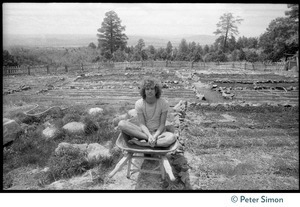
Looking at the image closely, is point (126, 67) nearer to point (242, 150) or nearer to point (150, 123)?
point (242, 150)

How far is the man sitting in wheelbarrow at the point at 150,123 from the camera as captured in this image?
3.70 metres

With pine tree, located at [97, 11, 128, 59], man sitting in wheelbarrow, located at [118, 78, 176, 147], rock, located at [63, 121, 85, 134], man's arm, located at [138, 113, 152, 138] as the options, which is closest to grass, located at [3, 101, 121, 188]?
rock, located at [63, 121, 85, 134]

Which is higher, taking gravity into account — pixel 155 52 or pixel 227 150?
pixel 155 52

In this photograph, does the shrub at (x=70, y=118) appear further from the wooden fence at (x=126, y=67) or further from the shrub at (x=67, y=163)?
the wooden fence at (x=126, y=67)

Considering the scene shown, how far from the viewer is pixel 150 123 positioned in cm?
414

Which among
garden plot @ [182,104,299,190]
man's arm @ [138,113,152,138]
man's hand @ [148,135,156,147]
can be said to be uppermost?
man's arm @ [138,113,152,138]

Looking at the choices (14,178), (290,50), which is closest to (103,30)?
(290,50)

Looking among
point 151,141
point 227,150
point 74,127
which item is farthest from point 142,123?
point 74,127

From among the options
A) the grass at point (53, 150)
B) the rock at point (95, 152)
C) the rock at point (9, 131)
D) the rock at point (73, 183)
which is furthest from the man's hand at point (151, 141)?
the rock at point (9, 131)

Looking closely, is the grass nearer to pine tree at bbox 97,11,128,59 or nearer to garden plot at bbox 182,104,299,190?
garden plot at bbox 182,104,299,190

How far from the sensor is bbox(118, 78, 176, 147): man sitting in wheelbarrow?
3.70 metres

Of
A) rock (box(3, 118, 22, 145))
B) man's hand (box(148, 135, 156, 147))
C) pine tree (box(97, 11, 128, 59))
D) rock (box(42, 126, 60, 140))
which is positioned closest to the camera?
man's hand (box(148, 135, 156, 147))

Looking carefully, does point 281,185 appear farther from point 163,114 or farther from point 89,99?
point 89,99

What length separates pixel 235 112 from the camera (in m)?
8.42
